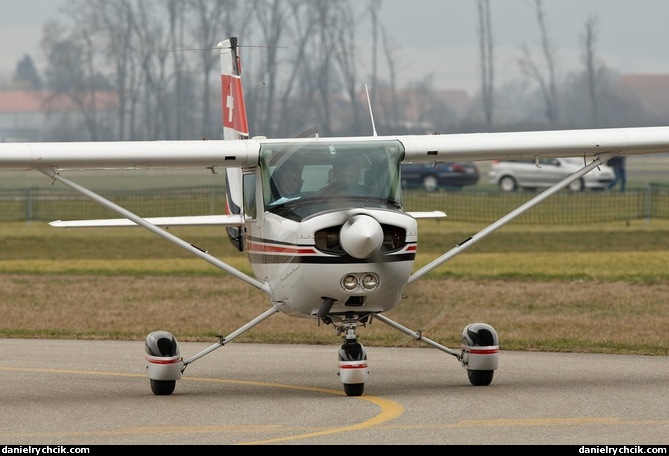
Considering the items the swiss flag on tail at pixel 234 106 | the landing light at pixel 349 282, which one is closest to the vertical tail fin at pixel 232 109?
the swiss flag on tail at pixel 234 106

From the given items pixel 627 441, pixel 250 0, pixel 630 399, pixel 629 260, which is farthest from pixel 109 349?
pixel 250 0

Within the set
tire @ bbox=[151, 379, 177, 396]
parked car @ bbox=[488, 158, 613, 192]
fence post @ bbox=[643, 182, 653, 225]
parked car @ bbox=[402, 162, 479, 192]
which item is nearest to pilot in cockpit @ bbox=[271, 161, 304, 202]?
tire @ bbox=[151, 379, 177, 396]

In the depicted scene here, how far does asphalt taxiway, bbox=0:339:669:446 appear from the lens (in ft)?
31.0

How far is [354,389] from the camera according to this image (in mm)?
11594

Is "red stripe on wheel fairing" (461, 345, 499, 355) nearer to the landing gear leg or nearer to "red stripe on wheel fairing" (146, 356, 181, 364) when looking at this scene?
the landing gear leg

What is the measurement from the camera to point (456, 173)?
61125 millimetres

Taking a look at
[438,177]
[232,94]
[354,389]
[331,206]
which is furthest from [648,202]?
[331,206]

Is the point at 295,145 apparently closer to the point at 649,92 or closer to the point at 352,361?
the point at 352,361

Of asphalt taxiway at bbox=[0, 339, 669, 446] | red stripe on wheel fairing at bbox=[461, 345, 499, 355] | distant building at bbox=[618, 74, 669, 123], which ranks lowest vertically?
asphalt taxiway at bbox=[0, 339, 669, 446]

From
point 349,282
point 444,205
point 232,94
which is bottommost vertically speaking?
point 444,205

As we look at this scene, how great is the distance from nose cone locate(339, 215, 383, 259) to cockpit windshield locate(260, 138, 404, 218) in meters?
0.52

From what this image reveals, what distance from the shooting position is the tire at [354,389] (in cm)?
1155

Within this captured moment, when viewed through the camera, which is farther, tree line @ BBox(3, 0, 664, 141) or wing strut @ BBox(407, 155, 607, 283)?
tree line @ BBox(3, 0, 664, 141)

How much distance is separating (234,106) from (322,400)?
5.34 m
